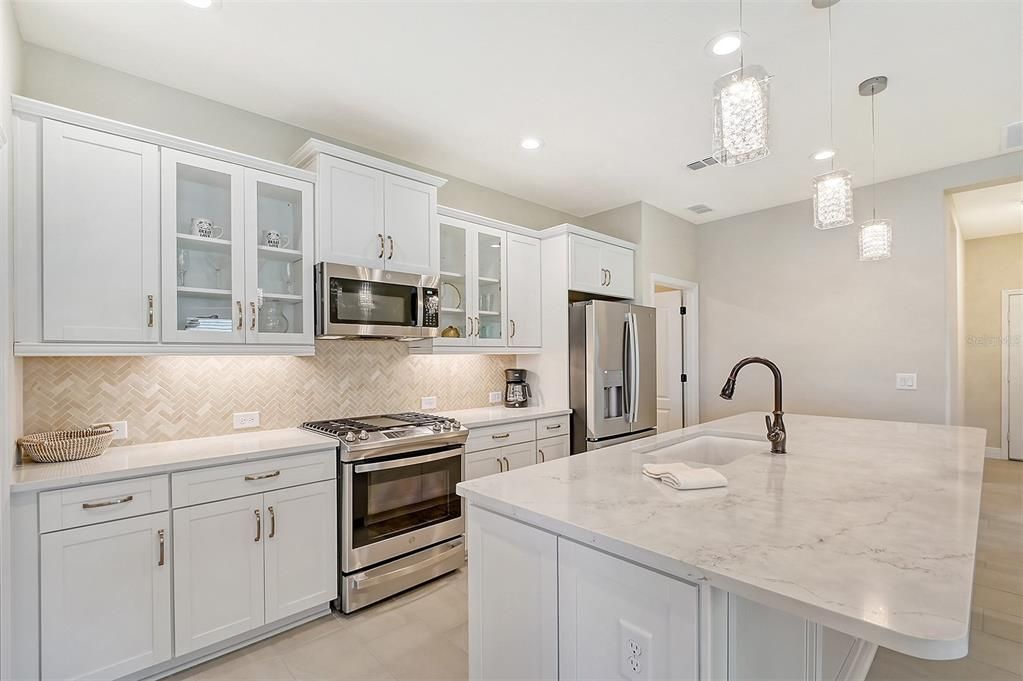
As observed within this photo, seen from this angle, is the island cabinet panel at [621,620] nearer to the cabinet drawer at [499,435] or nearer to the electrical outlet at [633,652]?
the electrical outlet at [633,652]

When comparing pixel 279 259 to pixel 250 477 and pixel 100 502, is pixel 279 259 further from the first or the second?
pixel 100 502

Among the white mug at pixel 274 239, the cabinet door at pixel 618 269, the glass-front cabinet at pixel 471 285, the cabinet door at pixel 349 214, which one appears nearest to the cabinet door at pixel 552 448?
the glass-front cabinet at pixel 471 285

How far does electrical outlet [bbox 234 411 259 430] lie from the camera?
8.93ft

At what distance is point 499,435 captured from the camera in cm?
336

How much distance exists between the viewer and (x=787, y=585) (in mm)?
891

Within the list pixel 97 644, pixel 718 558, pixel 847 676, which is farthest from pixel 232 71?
pixel 847 676

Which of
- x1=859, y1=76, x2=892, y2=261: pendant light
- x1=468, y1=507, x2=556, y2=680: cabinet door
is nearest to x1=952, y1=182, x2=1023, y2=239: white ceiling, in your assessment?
x1=859, y1=76, x2=892, y2=261: pendant light

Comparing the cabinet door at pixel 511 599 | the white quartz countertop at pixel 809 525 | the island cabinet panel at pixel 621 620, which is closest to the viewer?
the white quartz countertop at pixel 809 525

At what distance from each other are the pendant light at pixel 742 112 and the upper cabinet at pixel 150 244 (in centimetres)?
213

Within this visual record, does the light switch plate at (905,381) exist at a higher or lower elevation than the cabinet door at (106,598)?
higher

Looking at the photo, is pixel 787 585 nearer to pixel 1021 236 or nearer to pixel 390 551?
pixel 390 551

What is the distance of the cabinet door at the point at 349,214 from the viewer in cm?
274

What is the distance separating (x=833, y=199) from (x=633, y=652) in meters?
2.17

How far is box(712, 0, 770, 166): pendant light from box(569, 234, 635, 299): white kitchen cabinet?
236cm
